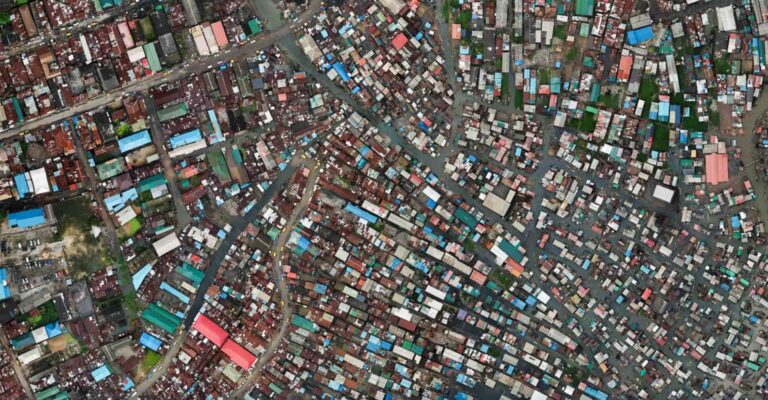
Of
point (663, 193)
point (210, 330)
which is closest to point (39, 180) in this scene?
point (210, 330)

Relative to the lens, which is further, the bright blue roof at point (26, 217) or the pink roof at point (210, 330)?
the pink roof at point (210, 330)

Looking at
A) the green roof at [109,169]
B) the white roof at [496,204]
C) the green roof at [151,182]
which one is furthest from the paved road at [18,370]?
the white roof at [496,204]

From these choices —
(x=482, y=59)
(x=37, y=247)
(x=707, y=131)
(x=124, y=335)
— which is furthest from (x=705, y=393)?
(x=37, y=247)

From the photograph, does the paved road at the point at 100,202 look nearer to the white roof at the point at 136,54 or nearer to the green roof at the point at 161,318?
the green roof at the point at 161,318

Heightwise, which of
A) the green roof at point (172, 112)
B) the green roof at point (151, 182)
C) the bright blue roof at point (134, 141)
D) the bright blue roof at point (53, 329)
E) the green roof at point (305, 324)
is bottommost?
the green roof at point (305, 324)

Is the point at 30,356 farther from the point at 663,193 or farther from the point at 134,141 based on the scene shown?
the point at 663,193

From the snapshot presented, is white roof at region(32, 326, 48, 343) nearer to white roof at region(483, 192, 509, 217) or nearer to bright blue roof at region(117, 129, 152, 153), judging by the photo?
bright blue roof at region(117, 129, 152, 153)

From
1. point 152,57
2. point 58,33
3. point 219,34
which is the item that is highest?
point 58,33
